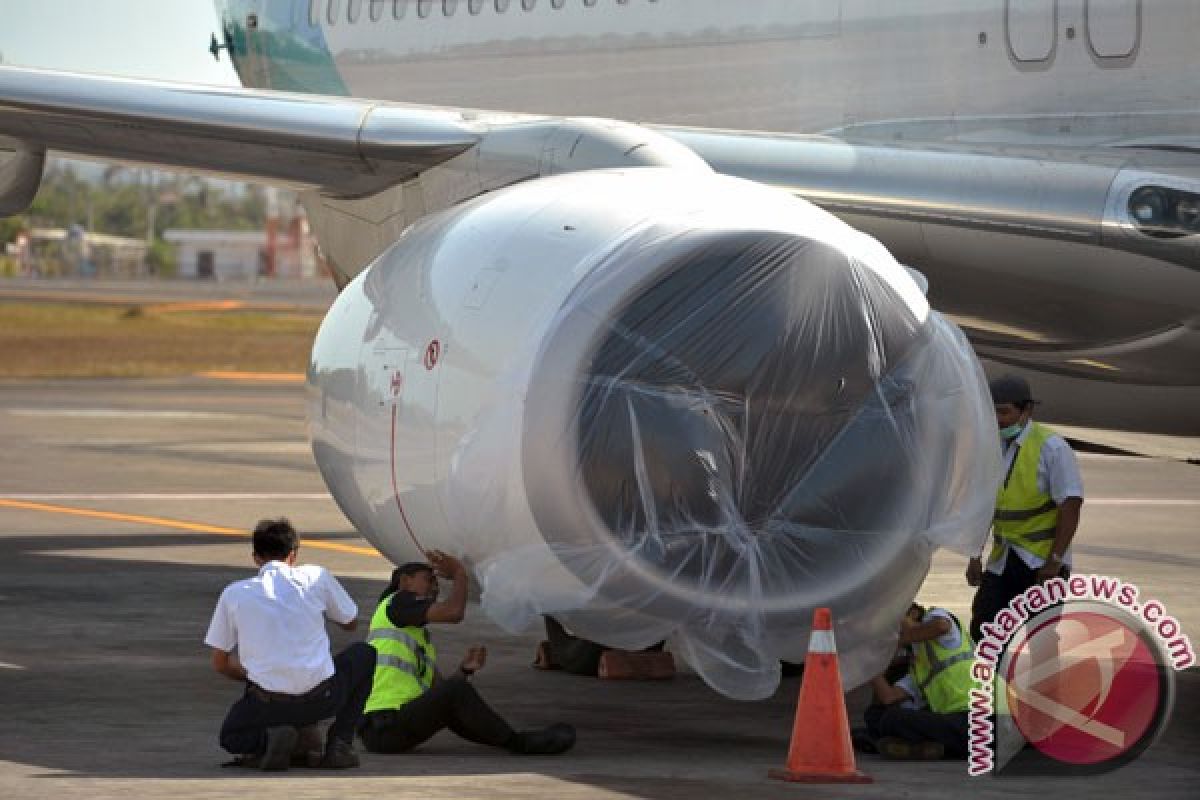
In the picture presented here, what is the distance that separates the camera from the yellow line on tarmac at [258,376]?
43.2 meters

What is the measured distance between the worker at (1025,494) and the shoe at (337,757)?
3.36 m

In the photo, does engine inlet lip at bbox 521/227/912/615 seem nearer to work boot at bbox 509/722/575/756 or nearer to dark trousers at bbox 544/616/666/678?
work boot at bbox 509/722/575/756

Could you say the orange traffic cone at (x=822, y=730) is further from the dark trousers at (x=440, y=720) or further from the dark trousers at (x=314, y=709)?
the dark trousers at (x=314, y=709)

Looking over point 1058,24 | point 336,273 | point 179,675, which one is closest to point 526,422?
point 179,675

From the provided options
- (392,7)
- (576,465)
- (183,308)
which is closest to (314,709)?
(576,465)

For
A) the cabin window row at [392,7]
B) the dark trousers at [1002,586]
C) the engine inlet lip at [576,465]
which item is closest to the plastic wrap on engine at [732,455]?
the engine inlet lip at [576,465]

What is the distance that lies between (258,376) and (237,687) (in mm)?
32830

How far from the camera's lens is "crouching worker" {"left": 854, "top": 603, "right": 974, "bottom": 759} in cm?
1023

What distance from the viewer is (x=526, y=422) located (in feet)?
→ 31.9

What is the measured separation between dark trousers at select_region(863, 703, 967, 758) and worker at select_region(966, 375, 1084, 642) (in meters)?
1.63

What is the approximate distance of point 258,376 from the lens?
44.5 metres

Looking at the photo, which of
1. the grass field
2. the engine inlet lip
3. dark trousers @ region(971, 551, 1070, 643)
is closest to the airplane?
the engine inlet lip

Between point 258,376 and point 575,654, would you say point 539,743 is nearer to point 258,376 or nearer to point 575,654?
point 575,654

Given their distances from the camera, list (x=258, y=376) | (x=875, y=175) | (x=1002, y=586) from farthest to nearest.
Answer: (x=258, y=376) < (x=875, y=175) < (x=1002, y=586)
